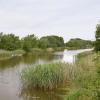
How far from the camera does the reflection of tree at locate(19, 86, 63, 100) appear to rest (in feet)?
30.7

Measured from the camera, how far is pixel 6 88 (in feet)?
37.3

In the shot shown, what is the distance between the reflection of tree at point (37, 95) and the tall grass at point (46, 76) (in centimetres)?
36

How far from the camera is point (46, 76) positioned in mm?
10359

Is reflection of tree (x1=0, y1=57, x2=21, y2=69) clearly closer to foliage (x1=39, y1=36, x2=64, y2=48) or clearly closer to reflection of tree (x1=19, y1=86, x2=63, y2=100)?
reflection of tree (x1=19, y1=86, x2=63, y2=100)

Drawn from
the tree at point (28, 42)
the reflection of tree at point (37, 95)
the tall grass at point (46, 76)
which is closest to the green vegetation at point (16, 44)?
the tree at point (28, 42)

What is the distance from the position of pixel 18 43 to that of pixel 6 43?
4.80m

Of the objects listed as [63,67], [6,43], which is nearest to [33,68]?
[63,67]

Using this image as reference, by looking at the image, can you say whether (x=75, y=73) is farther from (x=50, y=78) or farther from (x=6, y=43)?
(x=6, y=43)

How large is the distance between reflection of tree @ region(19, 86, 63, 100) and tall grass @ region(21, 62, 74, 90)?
36cm

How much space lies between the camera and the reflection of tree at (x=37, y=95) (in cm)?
936

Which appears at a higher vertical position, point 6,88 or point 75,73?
point 75,73

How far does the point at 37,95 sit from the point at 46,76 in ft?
3.71

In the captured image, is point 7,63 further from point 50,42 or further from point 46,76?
point 50,42

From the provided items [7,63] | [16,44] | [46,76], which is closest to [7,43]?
[16,44]
